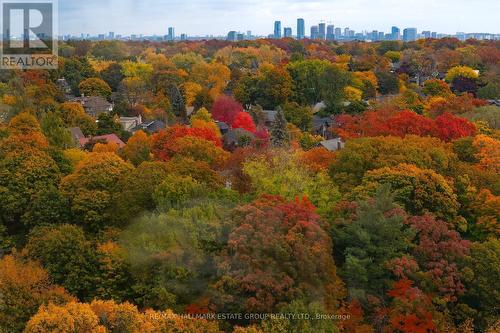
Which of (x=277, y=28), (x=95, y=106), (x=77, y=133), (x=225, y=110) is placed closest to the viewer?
(x=77, y=133)

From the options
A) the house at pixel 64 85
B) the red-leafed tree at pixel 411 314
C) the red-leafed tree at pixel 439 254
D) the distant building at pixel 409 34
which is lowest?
the red-leafed tree at pixel 411 314

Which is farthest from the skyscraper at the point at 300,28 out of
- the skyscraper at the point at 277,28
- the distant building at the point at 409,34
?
the distant building at the point at 409,34

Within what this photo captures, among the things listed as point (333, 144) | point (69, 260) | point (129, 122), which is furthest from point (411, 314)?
point (129, 122)

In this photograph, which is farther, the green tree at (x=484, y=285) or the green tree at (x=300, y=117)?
the green tree at (x=300, y=117)

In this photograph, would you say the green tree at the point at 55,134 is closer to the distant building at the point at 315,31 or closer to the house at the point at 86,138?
the house at the point at 86,138

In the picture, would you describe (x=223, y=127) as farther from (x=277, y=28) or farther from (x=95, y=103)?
(x=277, y=28)

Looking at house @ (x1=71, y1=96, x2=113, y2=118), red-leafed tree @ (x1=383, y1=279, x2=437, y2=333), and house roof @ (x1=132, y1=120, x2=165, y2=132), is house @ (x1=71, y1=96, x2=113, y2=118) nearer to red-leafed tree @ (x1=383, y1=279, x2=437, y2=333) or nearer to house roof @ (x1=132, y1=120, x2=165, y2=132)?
house roof @ (x1=132, y1=120, x2=165, y2=132)

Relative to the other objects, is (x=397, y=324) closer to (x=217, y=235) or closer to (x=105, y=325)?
(x=217, y=235)

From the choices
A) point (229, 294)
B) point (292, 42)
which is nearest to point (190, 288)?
point (229, 294)
